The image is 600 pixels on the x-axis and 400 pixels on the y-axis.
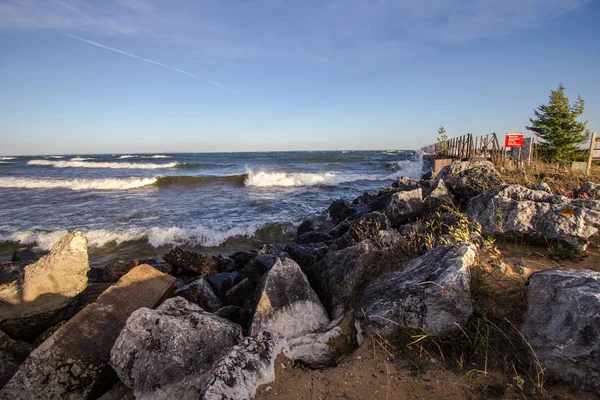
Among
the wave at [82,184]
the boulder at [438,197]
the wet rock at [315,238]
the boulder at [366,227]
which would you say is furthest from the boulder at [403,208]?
the wave at [82,184]

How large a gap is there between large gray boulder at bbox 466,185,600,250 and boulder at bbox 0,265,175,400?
15.9 feet

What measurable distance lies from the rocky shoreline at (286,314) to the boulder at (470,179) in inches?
38.8

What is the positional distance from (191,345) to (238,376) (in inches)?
32.9

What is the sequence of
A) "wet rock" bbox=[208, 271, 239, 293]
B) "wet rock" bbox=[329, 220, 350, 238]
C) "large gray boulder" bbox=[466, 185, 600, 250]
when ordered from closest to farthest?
"large gray boulder" bbox=[466, 185, 600, 250] < "wet rock" bbox=[208, 271, 239, 293] < "wet rock" bbox=[329, 220, 350, 238]

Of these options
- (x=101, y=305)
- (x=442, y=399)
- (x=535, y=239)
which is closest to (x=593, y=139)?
(x=535, y=239)

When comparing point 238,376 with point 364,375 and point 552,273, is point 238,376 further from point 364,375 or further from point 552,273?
point 552,273

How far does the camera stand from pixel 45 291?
4.02 metres

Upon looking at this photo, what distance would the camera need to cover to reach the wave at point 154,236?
31.9ft

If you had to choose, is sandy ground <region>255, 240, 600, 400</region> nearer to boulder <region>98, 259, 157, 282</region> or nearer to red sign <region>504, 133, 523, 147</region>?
boulder <region>98, 259, 157, 282</region>

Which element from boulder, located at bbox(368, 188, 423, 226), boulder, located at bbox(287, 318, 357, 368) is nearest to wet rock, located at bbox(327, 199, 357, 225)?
boulder, located at bbox(368, 188, 423, 226)

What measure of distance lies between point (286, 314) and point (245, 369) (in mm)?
1138

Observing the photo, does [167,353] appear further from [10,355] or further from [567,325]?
[567,325]

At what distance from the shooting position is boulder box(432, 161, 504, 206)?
6078 millimetres

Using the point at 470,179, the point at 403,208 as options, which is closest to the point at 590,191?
the point at 470,179
